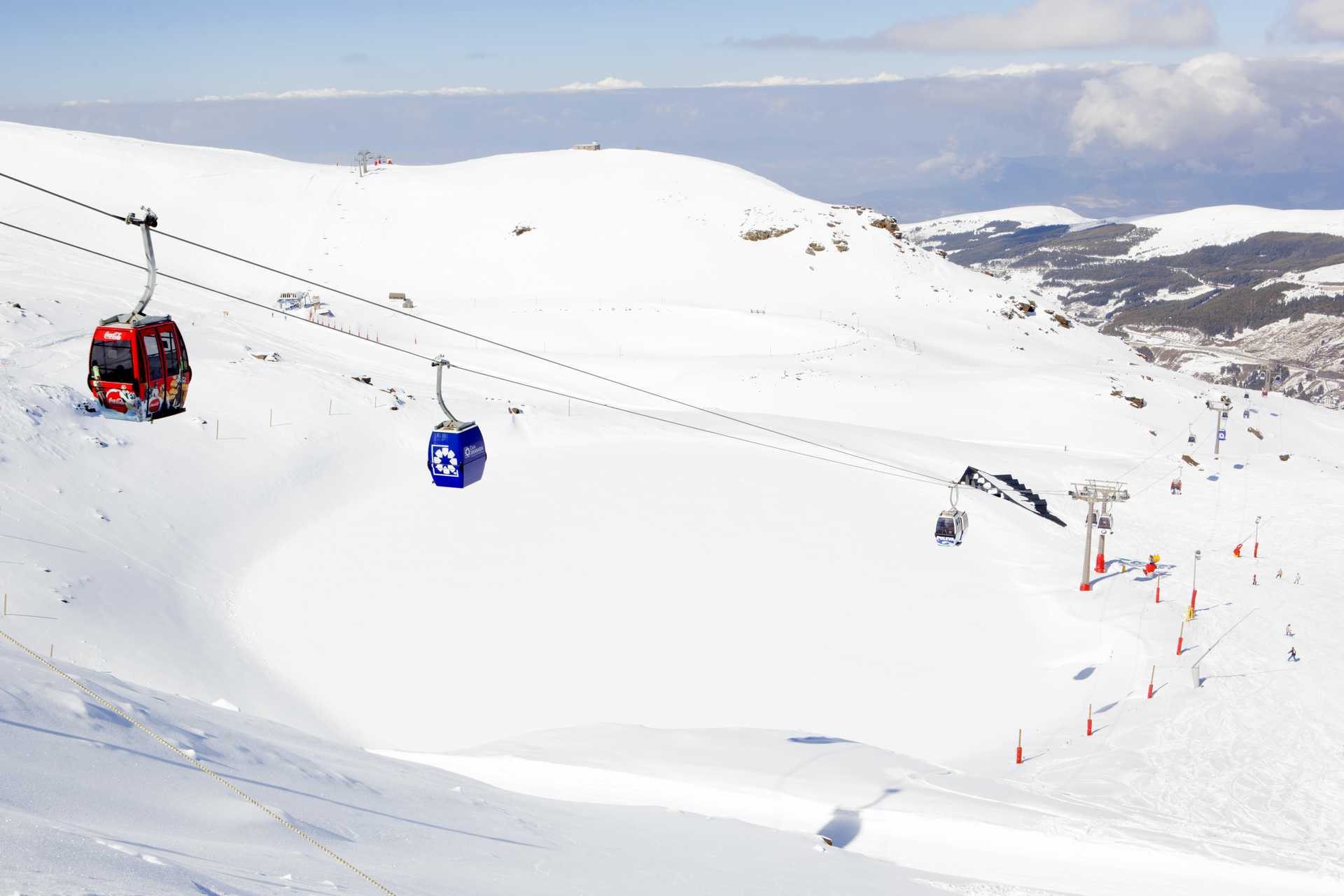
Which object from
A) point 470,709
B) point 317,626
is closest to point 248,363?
point 317,626

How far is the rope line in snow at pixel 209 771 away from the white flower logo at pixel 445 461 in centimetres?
573

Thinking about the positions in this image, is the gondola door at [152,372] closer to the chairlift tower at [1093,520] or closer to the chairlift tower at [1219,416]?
the chairlift tower at [1093,520]

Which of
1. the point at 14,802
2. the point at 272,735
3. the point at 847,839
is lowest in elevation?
the point at 847,839

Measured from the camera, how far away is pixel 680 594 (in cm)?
2683

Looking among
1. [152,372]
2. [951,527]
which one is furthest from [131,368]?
[951,527]

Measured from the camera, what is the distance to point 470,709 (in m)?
21.3

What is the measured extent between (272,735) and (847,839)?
9.33 meters

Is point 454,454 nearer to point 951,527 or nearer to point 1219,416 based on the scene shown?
point 951,527

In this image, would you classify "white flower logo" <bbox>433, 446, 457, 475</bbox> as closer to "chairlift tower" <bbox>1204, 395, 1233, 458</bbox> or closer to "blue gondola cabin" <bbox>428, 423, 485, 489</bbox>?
"blue gondola cabin" <bbox>428, 423, 485, 489</bbox>

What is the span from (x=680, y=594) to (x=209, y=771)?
1613 cm

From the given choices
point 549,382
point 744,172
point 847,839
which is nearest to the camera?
point 847,839

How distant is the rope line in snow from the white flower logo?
5.73 meters

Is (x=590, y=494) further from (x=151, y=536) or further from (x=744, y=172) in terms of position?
(x=744, y=172)

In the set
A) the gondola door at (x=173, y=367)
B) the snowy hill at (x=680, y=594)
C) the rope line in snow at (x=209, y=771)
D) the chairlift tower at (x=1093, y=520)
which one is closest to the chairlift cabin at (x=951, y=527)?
the snowy hill at (x=680, y=594)
